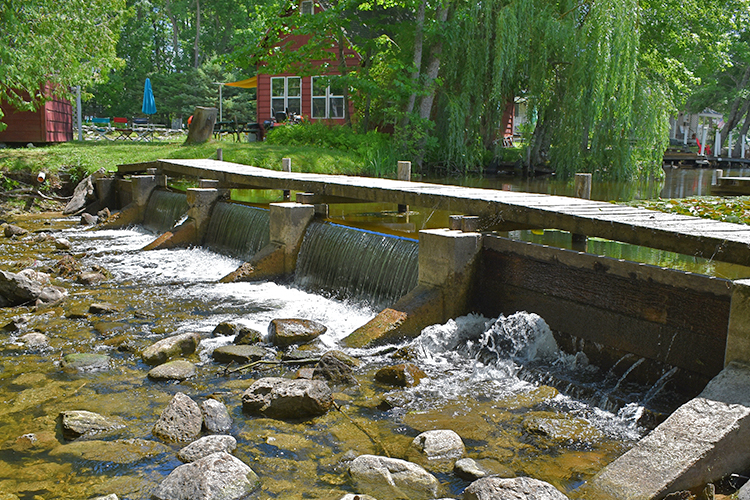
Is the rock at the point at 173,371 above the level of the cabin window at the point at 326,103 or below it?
below

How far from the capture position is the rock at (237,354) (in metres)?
7.40

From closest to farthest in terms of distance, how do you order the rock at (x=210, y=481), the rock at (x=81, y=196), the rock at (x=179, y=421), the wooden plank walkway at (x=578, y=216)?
1. the rock at (x=210, y=481)
2. the rock at (x=179, y=421)
3. the wooden plank walkway at (x=578, y=216)
4. the rock at (x=81, y=196)

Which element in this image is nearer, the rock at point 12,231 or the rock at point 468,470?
the rock at point 468,470

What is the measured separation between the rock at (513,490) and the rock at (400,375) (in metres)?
2.19

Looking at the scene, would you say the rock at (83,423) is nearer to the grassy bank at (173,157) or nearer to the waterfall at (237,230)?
the waterfall at (237,230)

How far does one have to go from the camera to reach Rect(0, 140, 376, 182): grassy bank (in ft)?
68.3

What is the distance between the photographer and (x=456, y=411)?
6145 millimetres

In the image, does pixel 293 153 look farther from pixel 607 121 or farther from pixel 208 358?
pixel 208 358

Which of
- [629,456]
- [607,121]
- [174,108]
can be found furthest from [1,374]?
[174,108]

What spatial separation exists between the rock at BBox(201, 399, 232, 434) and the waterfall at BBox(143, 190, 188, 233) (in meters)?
10.7

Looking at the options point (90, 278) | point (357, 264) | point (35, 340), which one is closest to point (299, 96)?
point (90, 278)

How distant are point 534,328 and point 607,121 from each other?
16.3m

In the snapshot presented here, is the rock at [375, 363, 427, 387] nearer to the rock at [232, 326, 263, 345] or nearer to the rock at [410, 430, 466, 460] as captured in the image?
the rock at [410, 430, 466, 460]

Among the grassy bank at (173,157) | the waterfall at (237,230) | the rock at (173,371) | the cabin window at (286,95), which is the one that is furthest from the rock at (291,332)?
the cabin window at (286,95)
